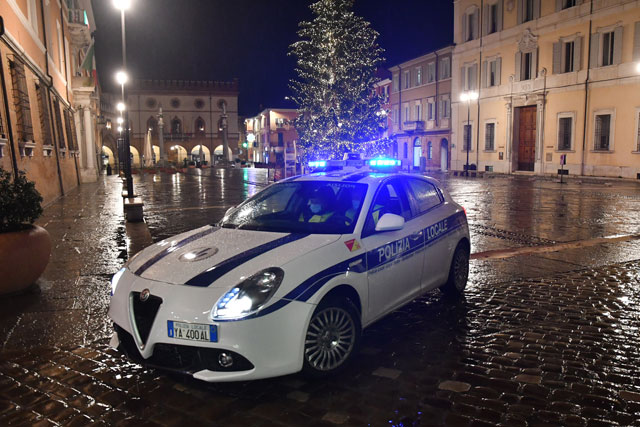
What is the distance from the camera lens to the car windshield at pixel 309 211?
4.62 metres

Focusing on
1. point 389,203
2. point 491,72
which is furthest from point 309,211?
point 491,72

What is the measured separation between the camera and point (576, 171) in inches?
1359

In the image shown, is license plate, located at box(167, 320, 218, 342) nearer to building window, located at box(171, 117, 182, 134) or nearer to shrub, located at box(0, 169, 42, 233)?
shrub, located at box(0, 169, 42, 233)

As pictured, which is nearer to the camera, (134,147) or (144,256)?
(144,256)

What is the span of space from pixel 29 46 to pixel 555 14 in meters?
32.3

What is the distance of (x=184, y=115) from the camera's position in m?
80.6

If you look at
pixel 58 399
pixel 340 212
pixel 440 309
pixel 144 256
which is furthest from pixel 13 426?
pixel 440 309

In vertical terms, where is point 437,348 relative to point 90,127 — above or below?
below

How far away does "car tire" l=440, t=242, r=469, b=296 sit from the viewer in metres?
6.00

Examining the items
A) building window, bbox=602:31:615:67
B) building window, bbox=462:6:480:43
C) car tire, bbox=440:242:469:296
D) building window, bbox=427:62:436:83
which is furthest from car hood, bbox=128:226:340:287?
building window, bbox=427:62:436:83

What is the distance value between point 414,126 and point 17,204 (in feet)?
159

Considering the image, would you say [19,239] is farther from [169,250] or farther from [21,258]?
[169,250]

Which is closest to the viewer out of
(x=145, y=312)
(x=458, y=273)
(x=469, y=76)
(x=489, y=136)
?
(x=145, y=312)

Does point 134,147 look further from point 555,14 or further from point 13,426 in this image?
point 13,426
